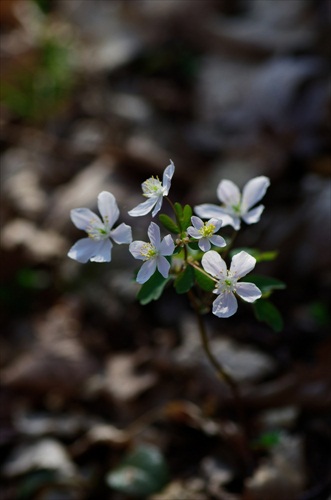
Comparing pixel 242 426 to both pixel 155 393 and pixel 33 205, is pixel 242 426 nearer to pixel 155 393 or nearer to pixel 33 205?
pixel 155 393

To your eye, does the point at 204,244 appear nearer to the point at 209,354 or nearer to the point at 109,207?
the point at 109,207

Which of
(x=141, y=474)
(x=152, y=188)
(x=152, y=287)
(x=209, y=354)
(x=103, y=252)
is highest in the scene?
(x=152, y=188)

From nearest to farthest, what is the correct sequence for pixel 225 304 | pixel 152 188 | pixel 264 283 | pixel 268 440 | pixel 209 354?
pixel 225 304, pixel 152 188, pixel 264 283, pixel 209 354, pixel 268 440

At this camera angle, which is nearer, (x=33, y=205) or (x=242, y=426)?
(x=242, y=426)

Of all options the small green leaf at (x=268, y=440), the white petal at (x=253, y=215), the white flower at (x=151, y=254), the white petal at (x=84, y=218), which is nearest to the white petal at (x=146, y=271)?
the white flower at (x=151, y=254)

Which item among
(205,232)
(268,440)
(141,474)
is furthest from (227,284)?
(141,474)

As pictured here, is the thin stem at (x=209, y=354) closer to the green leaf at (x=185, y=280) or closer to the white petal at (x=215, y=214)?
the green leaf at (x=185, y=280)

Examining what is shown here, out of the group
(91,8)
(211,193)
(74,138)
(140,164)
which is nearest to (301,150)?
(211,193)
